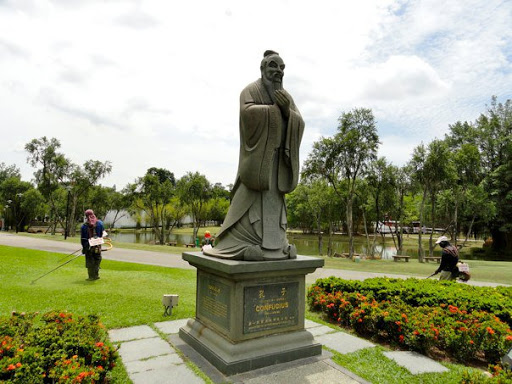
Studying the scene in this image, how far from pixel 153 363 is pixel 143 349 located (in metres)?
0.64

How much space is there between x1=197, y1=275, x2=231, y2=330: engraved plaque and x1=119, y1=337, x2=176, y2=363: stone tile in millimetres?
812

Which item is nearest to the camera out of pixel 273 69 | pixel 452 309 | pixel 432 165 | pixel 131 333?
pixel 273 69

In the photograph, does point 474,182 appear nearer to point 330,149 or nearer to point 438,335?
point 330,149

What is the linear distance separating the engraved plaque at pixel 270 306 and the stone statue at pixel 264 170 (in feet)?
1.68

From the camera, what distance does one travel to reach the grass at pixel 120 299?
17.4ft

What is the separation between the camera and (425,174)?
28844 millimetres

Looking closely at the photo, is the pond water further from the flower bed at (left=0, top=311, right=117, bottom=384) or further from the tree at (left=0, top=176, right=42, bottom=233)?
the flower bed at (left=0, top=311, right=117, bottom=384)

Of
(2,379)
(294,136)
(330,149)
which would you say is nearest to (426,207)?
(330,149)

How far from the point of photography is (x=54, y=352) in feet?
13.8

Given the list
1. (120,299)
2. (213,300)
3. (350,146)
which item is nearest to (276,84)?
(213,300)

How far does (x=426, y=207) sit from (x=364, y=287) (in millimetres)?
37189

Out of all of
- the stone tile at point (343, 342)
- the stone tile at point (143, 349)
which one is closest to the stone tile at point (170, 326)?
the stone tile at point (143, 349)

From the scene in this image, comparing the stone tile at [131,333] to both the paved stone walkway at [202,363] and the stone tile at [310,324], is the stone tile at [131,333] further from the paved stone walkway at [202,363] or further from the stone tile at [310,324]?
the stone tile at [310,324]

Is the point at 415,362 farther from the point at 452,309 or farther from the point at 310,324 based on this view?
the point at 310,324
